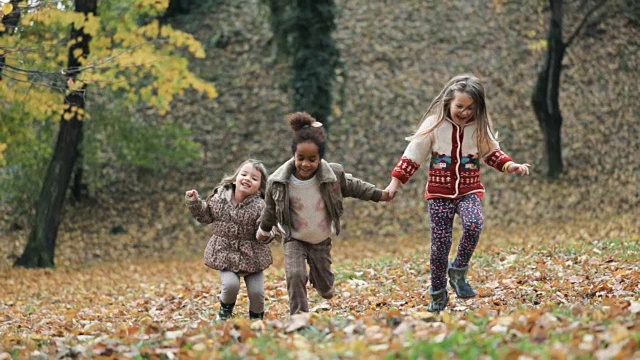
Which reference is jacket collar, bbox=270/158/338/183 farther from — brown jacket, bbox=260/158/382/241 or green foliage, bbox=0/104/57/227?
green foliage, bbox=0/104/57/227

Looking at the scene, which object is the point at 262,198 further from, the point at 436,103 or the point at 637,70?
the point at 637,70

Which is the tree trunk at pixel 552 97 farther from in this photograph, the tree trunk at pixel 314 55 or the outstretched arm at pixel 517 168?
A: the outstretched arm at pixel 517 168

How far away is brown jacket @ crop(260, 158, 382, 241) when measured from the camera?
6.62 metres

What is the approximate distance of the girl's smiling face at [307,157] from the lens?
6.47 meters

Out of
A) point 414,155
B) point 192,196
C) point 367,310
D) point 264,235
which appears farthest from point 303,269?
point 367,310

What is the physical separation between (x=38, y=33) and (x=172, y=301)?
20.9 ft

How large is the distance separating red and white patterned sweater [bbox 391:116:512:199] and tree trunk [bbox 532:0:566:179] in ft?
47.8

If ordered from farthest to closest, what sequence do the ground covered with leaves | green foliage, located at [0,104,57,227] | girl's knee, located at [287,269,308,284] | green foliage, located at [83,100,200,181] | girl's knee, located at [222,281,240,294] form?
green foliage, located at [83,100,200,181]
green foliage, located at [0,104,57,227]
girl's knee, located at [222,281,240,294]
girl's knee, located at [287,269,308,284]
the ground covered with leaves

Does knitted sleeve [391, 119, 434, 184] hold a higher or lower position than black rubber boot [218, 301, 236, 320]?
higher

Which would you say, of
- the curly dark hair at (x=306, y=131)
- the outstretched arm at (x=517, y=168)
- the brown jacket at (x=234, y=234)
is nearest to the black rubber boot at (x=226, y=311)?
the brown jacket at (x=234, y=234)

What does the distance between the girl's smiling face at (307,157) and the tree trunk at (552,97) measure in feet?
50.3

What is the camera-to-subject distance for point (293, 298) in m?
6.82

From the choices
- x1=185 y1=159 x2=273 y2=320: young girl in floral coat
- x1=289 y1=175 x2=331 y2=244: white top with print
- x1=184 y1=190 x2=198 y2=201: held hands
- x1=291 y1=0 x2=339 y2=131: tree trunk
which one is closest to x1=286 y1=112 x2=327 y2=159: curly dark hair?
x1=289 y1=175 x2=331 y2=244: white top with print

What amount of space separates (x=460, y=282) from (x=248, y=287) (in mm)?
1795
